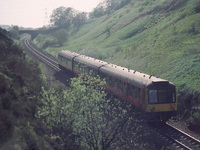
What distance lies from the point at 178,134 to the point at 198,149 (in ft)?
7.14

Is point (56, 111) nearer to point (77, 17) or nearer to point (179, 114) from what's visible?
point (179, 114)

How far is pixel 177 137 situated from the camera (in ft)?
52.9

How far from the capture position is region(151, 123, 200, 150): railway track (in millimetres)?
14891

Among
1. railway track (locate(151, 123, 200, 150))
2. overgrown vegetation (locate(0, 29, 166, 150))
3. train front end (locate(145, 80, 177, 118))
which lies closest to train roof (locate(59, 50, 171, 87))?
train front end (locate(145, 80, 177, 118))

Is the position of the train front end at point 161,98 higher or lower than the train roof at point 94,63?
lower

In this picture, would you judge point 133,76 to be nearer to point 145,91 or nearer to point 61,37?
point 145,91

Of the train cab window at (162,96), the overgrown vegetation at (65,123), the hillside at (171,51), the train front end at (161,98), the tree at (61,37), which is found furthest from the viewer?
the tree at (61,37)

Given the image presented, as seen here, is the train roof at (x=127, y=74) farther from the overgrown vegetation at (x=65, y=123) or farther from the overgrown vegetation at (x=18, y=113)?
the overgrown vegetation at (x=18, y=113)

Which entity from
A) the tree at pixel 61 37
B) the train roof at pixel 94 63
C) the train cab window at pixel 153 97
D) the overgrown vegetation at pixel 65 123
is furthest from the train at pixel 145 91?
the tree at pixel 61 37

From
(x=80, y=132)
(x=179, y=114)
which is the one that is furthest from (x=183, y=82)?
(x=80, y=132)

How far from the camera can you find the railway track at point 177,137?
14891 mm

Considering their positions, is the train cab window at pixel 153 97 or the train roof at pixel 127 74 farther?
the train roof at pixel 127 74

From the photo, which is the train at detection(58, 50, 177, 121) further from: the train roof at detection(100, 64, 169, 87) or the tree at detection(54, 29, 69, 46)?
the tree at detection(54, 29, 69, 46)

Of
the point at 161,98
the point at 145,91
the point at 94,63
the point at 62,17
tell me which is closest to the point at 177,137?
the point at 161,98
